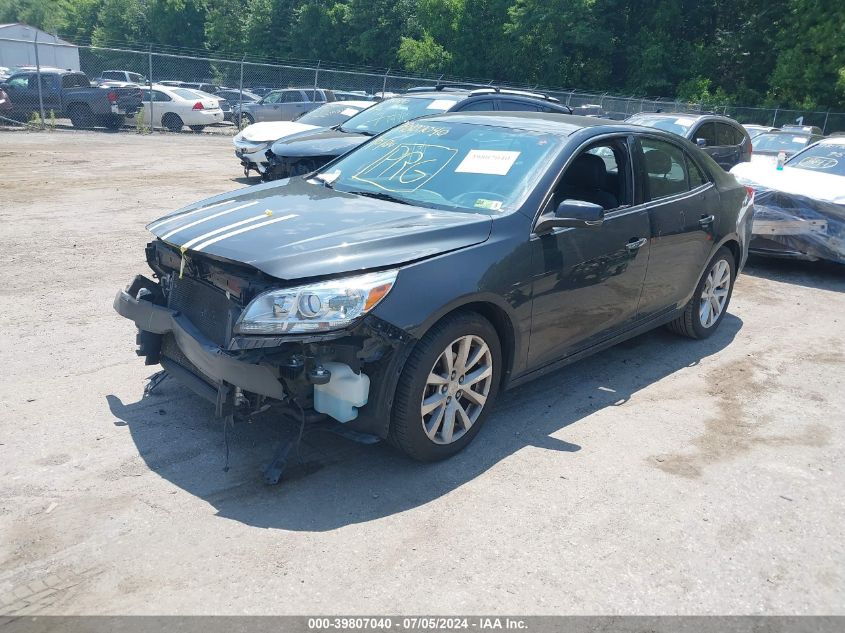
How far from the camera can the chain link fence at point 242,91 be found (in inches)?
843

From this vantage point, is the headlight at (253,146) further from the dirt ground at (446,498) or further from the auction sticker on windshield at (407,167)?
the auction sticker on windshield at (407,167)

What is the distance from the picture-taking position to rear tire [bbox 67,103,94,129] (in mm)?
21531

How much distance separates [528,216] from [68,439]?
2789 millimetres

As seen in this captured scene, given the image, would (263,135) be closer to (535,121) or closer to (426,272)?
(535,121)

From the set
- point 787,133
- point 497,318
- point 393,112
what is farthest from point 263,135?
point 787,133

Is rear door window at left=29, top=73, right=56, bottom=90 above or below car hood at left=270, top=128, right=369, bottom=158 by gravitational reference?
below

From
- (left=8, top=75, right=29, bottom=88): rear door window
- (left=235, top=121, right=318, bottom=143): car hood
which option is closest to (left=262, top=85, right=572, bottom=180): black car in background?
(left=235, top=121, right=318, bottom=143): car hood

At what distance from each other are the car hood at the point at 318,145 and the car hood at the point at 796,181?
16.2ft

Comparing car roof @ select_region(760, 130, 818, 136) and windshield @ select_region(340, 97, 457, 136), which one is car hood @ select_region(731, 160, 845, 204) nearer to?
windshield @ select_region(340, 97, 457, 136)

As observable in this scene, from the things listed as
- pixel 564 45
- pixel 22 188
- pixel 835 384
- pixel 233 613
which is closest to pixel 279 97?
pixel 22 188

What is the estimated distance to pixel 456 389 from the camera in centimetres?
401

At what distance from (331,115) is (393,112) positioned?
3337 mm

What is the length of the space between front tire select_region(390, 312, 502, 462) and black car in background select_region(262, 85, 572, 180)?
6.47 metres

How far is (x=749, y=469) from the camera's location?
4277mm
